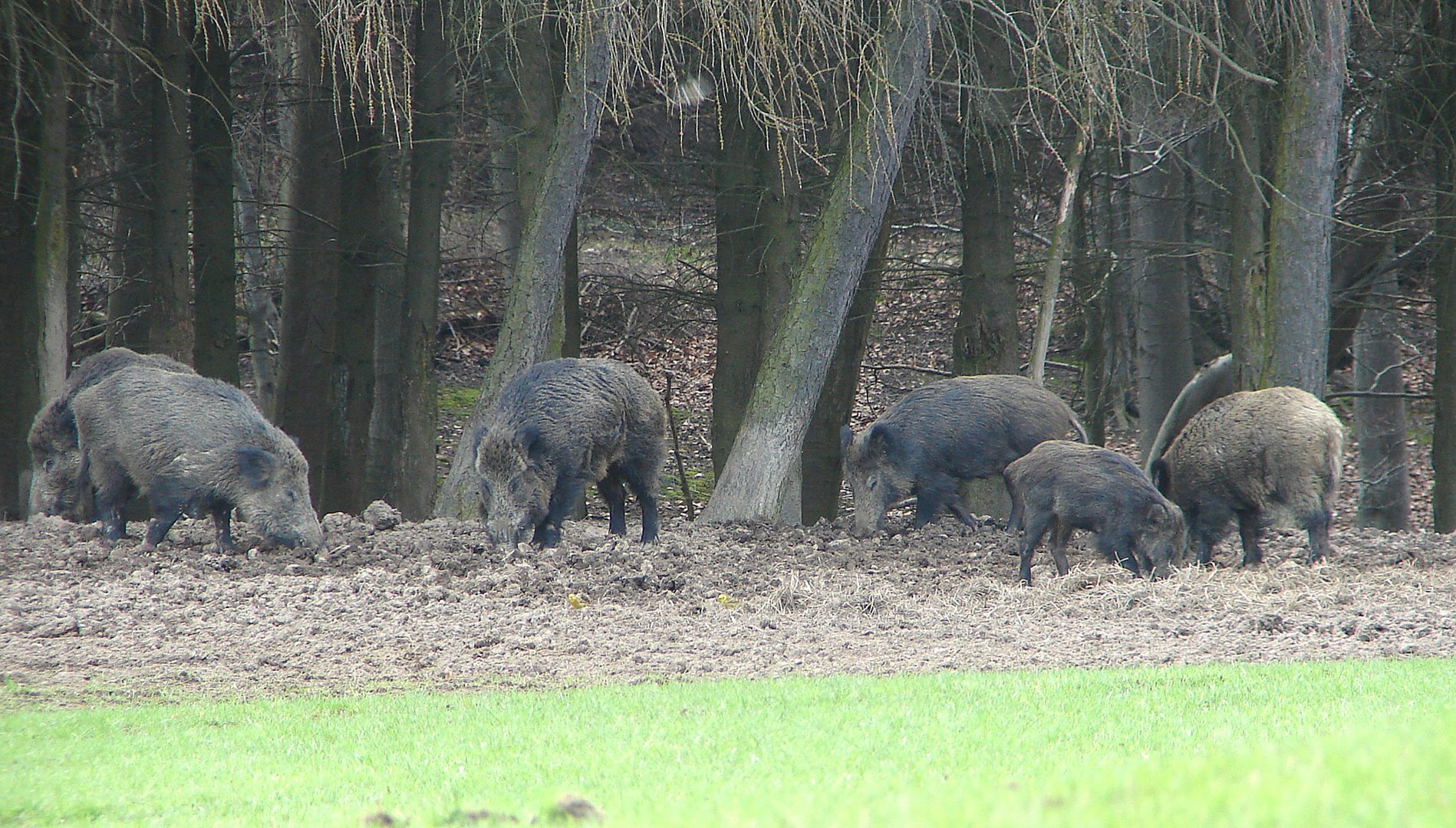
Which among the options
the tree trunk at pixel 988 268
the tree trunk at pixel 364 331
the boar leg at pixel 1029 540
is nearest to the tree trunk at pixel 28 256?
the tree trunk at pixel 364 331

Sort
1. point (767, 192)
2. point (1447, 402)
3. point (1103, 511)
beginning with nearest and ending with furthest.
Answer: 1. point (1103, 511)
2. point (1447, 402)
3. point (767, 192)

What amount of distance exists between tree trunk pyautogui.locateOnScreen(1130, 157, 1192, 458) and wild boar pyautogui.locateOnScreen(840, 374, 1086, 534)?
4.14 metres

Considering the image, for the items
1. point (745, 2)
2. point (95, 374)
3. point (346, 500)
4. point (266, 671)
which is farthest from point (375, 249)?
point (266, 671)

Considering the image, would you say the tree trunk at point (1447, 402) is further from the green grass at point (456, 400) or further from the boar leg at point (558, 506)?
the green grass at point (456, 400)

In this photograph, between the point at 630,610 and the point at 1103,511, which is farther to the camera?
the point at 1103,511

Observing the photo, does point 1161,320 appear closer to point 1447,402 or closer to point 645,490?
point 1447,402

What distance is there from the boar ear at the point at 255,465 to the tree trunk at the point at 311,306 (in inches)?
219

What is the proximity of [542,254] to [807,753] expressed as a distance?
27.6 ft

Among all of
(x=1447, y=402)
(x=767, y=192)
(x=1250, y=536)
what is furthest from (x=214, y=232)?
(x=1447, y=402)

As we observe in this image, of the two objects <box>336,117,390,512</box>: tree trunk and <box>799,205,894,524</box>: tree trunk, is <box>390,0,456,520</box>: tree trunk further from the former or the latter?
<box>799,205,894,524</box>: tree trunk

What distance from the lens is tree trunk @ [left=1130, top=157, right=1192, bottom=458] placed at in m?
17.0

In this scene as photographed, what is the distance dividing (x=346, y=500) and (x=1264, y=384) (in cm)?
1124

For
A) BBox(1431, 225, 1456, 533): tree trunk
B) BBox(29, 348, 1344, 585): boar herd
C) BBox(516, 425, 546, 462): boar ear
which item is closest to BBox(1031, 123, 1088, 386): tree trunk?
BBox(29, 348, 1344, 585): boar herd

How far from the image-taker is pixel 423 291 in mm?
15594
